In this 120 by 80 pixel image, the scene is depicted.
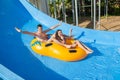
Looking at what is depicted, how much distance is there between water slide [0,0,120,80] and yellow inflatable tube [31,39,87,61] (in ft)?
0.33

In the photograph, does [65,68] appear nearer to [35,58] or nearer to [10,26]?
[35,58]

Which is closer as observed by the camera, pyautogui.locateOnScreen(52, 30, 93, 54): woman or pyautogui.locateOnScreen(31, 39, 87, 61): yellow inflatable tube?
pyautogui.locateOnScreen(31, 39, 87, 61): yellow inflatable tube

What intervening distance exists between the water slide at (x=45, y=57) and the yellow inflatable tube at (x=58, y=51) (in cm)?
10

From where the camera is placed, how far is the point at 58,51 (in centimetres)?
637

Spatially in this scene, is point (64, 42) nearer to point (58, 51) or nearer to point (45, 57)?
point (58, 51)

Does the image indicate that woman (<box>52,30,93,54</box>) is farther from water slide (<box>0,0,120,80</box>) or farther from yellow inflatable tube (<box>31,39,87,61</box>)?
water slide (<box>0,0,120,80</box>)

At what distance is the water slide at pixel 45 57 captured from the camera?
5699mm

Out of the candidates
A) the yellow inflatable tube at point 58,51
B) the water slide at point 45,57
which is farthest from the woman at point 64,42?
the water slide at point 45,57

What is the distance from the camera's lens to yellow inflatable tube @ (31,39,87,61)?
6.21 metres

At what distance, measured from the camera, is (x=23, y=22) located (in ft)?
27.9

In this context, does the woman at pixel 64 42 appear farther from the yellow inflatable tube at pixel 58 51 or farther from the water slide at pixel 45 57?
the water slide at pixel 45 57

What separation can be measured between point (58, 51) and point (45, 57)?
37 cm

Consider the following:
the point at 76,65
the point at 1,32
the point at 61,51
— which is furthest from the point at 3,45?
the point at 76,65

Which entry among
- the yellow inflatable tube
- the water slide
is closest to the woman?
the yellow inflatable tube
